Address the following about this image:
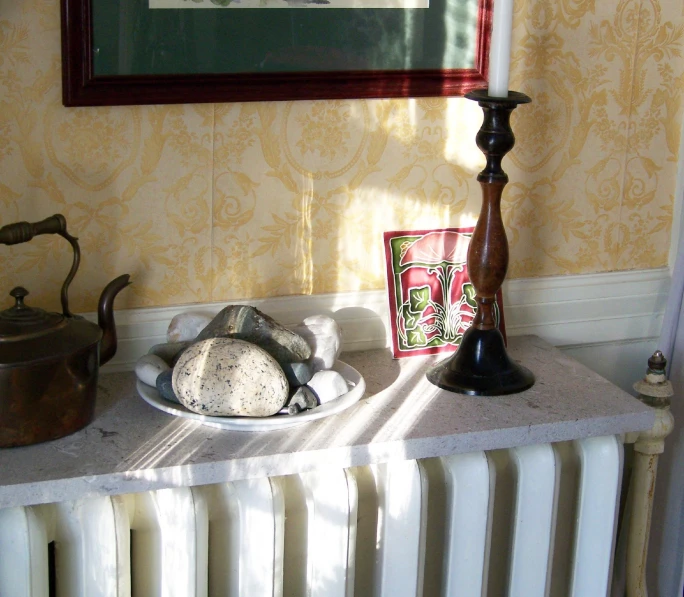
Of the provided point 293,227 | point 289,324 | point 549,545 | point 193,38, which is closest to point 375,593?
point 549,545

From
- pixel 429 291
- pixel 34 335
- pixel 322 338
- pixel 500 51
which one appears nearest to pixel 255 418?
pixel 322 338

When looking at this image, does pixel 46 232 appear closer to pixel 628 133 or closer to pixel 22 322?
pixel 22 322

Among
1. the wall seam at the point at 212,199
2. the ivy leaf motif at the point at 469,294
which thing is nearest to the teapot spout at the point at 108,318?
the wall seam at the point at 212,199

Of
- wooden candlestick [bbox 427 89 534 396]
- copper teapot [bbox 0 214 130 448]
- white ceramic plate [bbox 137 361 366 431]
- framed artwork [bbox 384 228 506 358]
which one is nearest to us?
copper teapot [bbox 0 214 130 448]

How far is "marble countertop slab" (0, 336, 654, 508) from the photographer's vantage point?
3.34 feet

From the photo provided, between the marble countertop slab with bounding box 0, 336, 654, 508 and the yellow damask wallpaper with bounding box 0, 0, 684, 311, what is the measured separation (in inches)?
6.9

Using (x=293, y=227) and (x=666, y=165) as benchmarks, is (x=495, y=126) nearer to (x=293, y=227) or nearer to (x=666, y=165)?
(x=293, y=227)

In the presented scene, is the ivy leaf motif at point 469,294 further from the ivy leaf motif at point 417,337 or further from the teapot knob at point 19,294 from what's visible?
the teapot knob at point 19,294

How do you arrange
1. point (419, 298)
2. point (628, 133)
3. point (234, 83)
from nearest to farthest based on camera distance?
point (234, 83) → point (419, 298) → point (628, 133)

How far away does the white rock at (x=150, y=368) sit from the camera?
3.82ft

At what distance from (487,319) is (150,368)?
0.44 m

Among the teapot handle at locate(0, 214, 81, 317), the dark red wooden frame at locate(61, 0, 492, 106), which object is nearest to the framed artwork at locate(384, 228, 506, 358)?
the dark red wooden frame at locate(61, 0, 492, 106)

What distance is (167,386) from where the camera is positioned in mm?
1137

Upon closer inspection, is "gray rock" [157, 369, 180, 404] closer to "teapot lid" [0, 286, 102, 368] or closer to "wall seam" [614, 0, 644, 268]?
"teapot lid" [0, 286, 102, 368]
